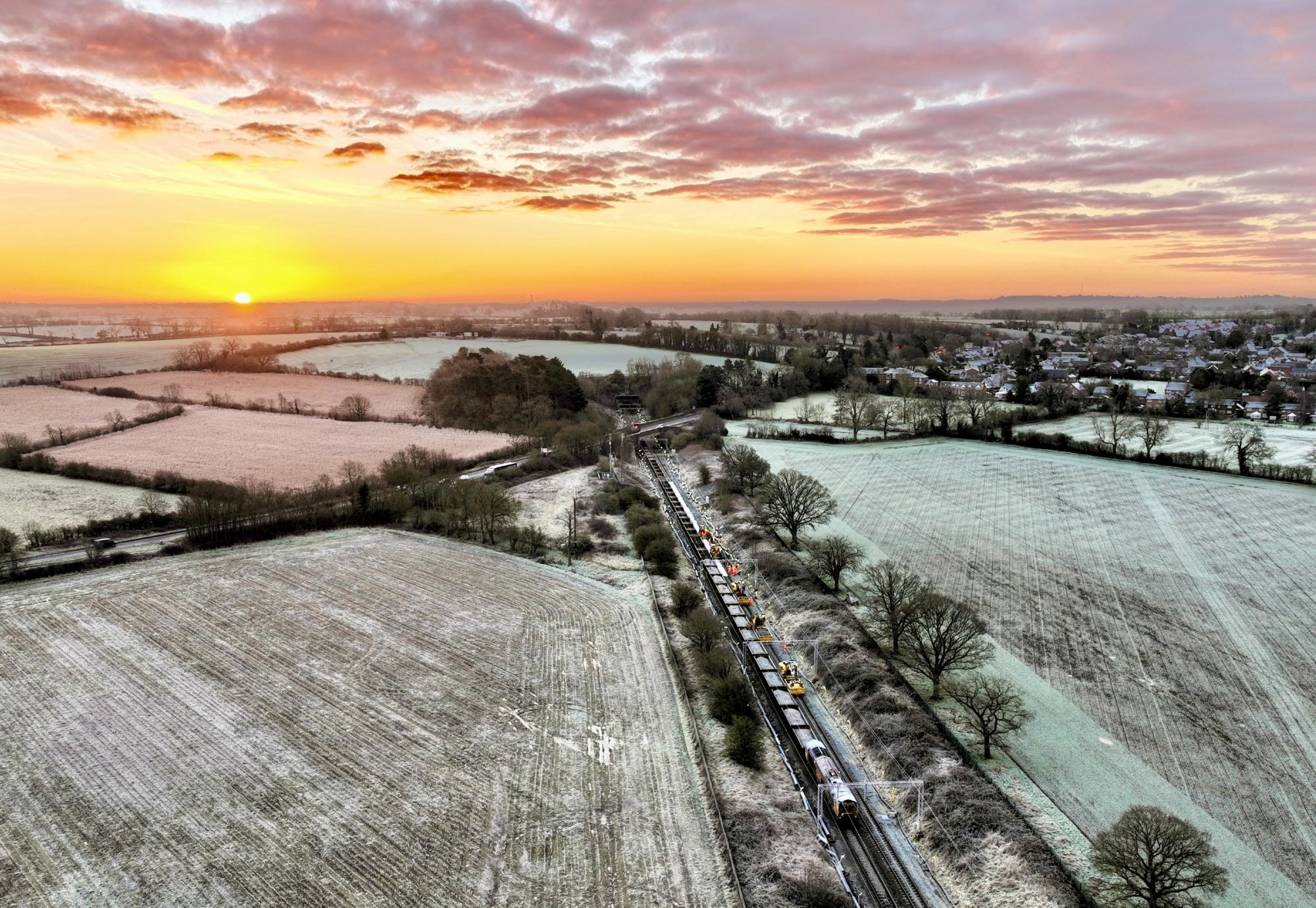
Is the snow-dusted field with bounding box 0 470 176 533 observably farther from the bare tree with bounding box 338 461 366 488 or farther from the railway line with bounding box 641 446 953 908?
the railway line with bounding box 641 446 953 908

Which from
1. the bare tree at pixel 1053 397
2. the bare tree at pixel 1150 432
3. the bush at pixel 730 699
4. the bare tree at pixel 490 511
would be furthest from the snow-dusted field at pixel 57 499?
the bare tree at pixel 1053 397

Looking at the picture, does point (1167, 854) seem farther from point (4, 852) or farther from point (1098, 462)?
point (1098, 462)

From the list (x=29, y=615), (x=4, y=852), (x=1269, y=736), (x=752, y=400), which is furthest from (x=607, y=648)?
(x=752, y=400)

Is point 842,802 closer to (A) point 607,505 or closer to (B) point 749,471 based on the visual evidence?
(A) point 607,505

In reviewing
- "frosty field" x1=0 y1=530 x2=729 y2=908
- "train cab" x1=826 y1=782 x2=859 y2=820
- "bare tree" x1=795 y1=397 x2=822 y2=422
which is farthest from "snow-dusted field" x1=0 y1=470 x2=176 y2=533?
"bare tree" x1=795 y1=397 x2=822 y2=422

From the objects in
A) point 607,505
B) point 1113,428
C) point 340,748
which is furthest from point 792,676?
point 1113,428

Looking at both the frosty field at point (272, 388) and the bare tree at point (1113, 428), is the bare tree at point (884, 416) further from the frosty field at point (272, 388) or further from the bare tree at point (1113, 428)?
the frosty field at point (272, 388)
